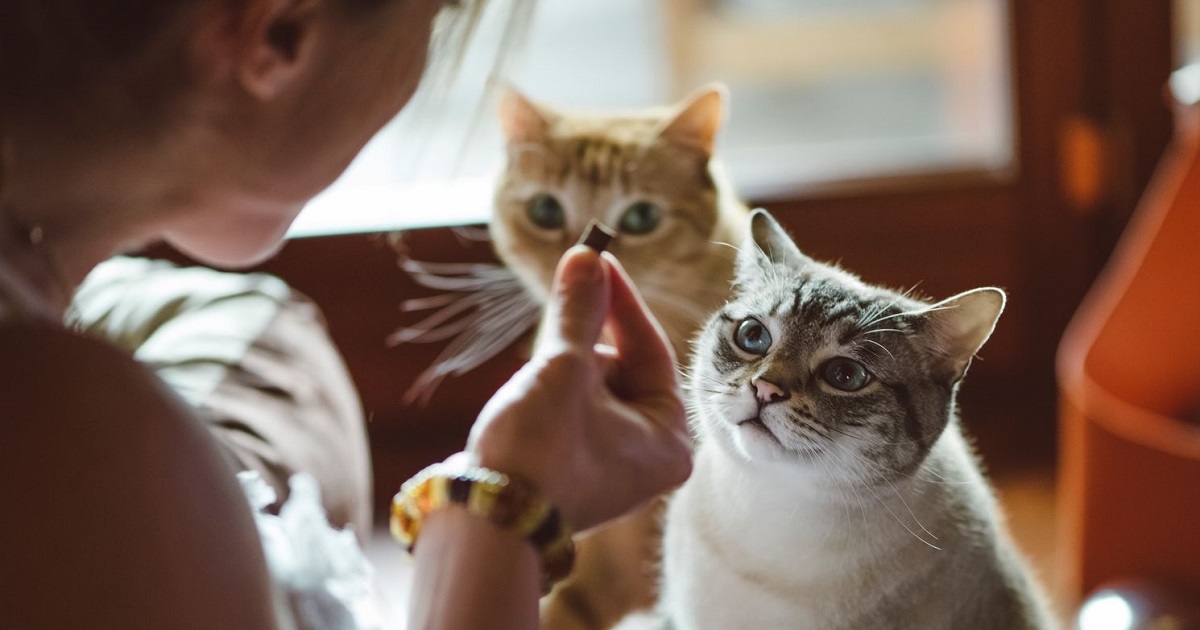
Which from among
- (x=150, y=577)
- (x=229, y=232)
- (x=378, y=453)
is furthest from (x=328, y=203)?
(x=150, y=577)

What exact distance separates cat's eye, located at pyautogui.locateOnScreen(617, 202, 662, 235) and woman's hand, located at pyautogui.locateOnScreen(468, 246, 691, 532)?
9.0 inches

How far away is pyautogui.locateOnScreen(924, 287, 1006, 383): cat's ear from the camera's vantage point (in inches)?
24.0

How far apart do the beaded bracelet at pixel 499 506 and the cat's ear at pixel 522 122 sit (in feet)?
1.35

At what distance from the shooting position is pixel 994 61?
157cm

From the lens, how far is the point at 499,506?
630 millimetres

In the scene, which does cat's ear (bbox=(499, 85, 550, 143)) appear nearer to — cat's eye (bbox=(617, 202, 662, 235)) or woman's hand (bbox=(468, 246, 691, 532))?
cat's eye (bbox=(617, 202, 662, 235))

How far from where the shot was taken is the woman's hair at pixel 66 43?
1.79 ft

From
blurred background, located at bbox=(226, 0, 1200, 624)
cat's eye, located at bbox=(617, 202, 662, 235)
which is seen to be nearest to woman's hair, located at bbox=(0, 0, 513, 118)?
cat's eye, located at bbox=(617, 202, 662, 235)

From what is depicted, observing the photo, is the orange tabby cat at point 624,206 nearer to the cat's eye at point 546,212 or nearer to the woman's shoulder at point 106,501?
the cat's eye at point 546,212

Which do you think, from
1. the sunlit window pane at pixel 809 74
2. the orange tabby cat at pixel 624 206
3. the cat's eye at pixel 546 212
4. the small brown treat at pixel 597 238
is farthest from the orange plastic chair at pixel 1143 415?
the small brown treat at pixel 597 238

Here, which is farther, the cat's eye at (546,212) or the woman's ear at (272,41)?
the cat's eye at (546,212)

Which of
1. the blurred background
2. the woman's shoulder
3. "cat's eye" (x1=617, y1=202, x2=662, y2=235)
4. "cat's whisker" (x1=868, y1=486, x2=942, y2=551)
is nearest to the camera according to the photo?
the woman's shoulder

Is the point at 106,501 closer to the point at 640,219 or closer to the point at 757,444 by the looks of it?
the point at 757,444

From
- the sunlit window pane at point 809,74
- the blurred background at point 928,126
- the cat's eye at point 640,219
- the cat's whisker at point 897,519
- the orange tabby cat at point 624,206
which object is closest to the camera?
the cat's whisker at point 897,519
